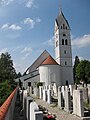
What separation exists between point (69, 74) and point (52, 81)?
6.47m

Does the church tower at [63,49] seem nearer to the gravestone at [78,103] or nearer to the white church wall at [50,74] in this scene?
the white church wall at [50,74]

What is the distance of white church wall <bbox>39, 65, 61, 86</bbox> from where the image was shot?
159 feet

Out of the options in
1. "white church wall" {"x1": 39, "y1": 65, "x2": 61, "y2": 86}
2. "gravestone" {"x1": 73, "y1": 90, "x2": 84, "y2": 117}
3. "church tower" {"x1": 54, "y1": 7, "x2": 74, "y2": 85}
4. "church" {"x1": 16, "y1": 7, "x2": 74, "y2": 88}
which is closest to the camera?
"gravestone" {"x1": 73, "y1": 90, "x2": 84, "y2": 117}

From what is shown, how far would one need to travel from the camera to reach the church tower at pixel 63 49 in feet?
171

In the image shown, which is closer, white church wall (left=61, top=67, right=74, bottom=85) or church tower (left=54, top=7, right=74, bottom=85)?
white church wall (left=61, top=67, right=74, bottom=85)

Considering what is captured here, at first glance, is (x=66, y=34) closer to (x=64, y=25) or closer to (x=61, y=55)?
(x=64, y=25)

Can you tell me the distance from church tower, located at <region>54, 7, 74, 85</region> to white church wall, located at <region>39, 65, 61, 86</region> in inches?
107

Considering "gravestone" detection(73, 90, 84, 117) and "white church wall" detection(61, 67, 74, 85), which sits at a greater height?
"white church wall" detection(61, 67, 74, 85)

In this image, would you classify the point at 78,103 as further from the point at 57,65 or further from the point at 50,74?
the point at 57,65

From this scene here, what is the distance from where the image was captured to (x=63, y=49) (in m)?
53.3

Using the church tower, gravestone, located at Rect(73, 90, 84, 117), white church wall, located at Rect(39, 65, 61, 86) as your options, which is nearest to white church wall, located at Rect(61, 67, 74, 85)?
the church tower

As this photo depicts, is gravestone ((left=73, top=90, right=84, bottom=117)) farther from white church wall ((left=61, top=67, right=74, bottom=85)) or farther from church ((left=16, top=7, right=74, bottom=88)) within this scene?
white church wall ((left=61, top=67, right=74, bottom=85))

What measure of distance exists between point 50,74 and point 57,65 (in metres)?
3.34

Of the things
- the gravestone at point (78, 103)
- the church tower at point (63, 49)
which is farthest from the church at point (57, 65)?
the gravestone at point (78, 103)
